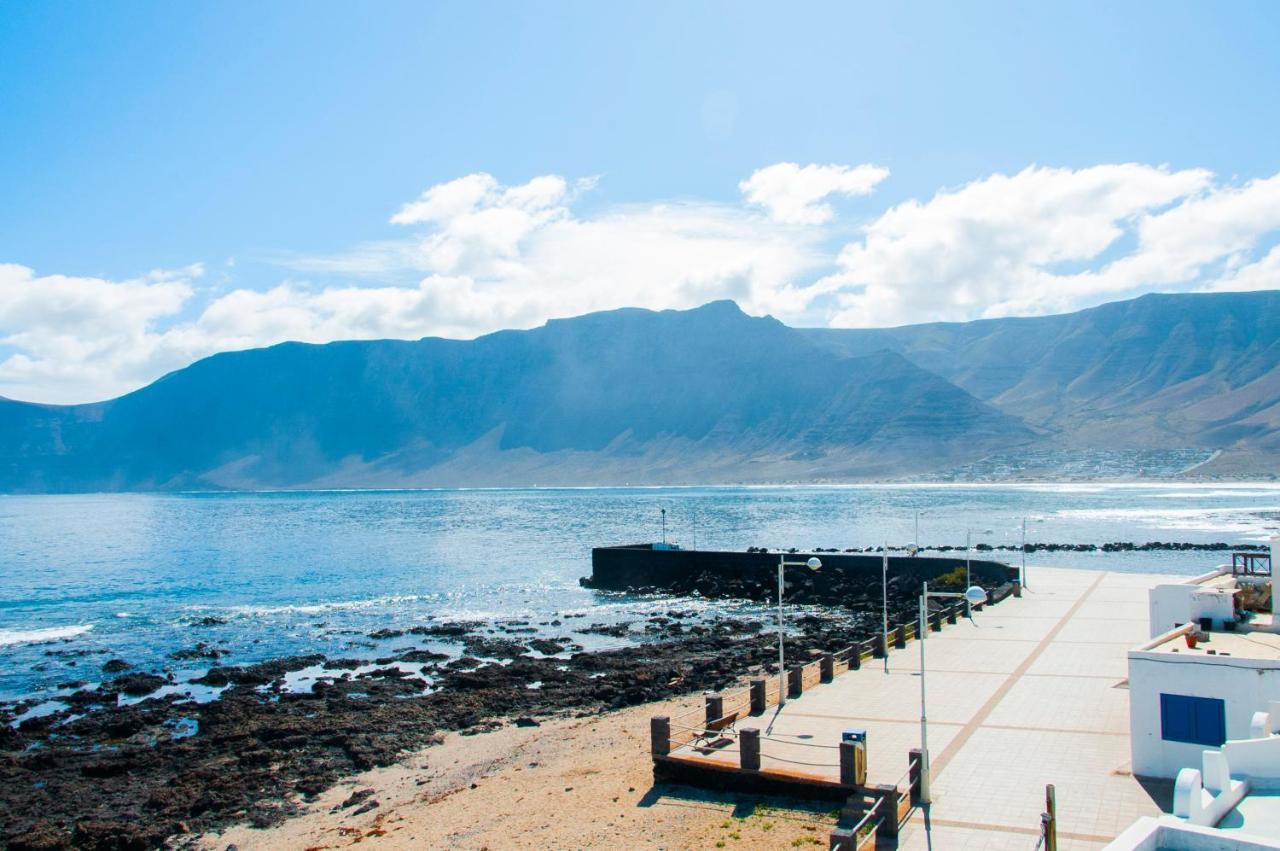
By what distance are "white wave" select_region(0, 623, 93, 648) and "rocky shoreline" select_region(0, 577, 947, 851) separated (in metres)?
9.75

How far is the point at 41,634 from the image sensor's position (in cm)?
4756

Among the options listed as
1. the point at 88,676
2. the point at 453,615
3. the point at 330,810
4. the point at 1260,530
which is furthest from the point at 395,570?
the point at 1260,530

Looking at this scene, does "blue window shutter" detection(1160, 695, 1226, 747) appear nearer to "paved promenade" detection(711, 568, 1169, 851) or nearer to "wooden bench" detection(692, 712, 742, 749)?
A: "paved promenade" detection(711, 568, 1169, 851)

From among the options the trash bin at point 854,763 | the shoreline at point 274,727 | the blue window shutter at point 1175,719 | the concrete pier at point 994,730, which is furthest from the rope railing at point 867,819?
the shoreline at point 274,727

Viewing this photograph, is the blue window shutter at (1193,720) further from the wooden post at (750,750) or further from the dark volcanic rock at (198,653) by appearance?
the dark volcanic rock at (198,653)

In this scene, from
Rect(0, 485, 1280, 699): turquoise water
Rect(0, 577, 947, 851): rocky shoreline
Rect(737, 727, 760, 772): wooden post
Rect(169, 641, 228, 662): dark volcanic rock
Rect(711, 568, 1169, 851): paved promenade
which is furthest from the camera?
Rect(0, 485, 1280, 699): turquoise water

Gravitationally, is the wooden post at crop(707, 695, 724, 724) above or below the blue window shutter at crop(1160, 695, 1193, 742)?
below

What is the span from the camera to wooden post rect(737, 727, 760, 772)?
17.0 meters

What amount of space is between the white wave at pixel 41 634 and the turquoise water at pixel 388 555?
0.67 ft

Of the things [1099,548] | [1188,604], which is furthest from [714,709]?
[1099,548]

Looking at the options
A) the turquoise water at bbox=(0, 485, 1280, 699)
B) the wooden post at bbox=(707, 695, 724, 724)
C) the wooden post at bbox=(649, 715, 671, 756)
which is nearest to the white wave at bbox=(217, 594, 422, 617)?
the turquoise water at bbox=(0, 485, 1280, 699)

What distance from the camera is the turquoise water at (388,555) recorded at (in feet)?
154

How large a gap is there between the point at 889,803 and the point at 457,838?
753cm

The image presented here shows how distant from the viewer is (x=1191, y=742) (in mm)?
16234
